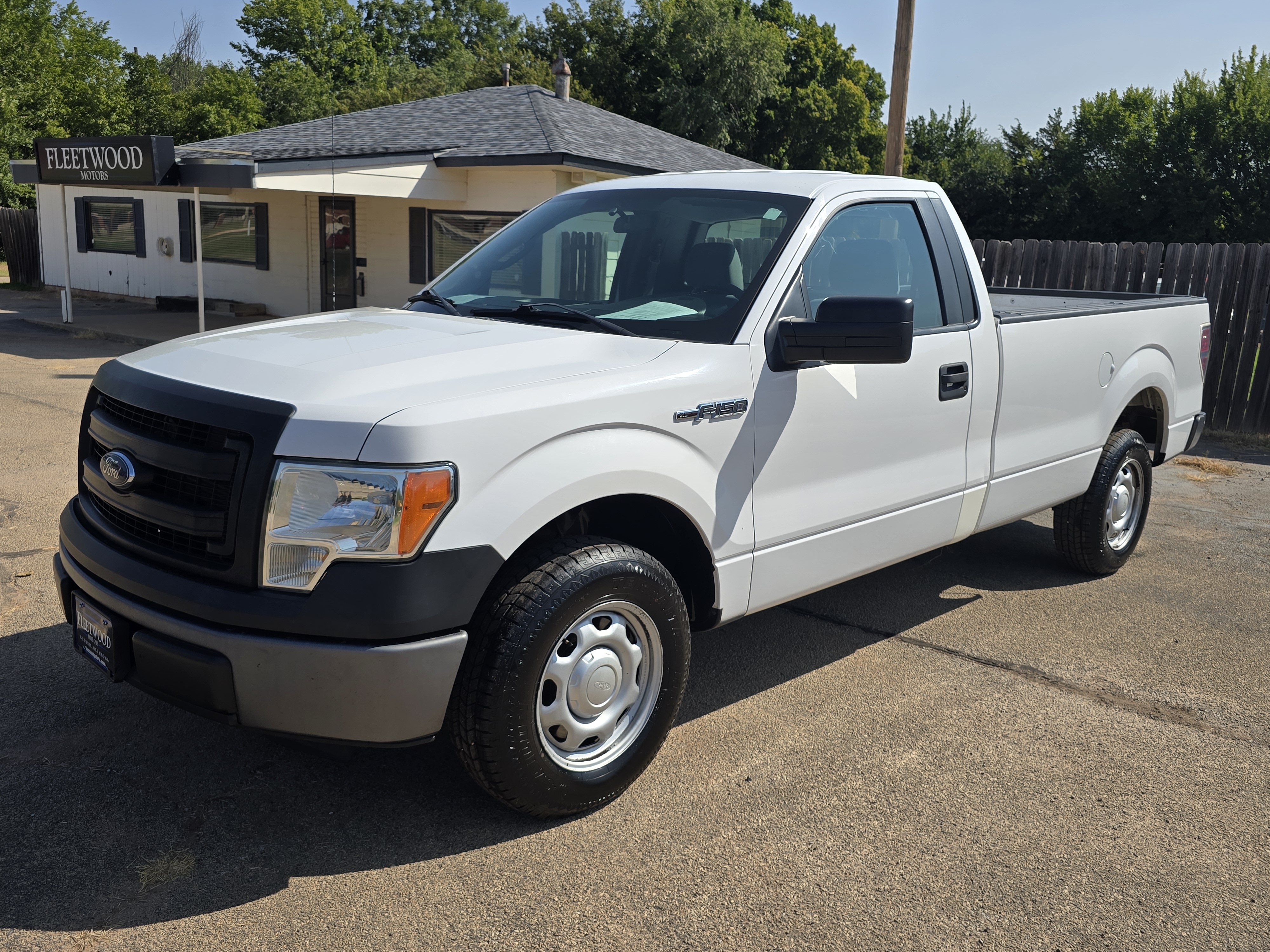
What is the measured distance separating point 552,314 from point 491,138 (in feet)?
45.9

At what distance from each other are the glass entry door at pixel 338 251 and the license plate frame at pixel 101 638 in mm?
16586

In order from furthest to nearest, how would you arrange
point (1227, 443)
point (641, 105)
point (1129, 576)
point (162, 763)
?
1. point (641, 105)
2. point (1227, 443)
3. point (1129, 576)
4. point (162, 763)

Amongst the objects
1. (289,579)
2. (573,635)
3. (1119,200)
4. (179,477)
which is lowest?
(573,635)

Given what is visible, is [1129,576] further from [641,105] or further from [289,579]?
[641,105]

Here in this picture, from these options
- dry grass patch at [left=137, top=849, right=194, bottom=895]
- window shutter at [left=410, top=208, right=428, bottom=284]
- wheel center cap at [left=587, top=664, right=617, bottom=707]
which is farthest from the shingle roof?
dry grass patch at [left=137, top=849, right=194, bottom=895]

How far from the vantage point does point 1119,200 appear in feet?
139

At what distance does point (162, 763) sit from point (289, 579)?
125 cm

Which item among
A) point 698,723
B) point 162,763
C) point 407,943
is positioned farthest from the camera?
point 698,723

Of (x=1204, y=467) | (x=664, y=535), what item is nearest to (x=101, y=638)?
(x=664, y=535)

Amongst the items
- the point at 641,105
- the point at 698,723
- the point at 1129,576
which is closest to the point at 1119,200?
the point at 641,105

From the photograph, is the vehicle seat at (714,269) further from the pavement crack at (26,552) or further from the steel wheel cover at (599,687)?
the pavement crack at (26,552)

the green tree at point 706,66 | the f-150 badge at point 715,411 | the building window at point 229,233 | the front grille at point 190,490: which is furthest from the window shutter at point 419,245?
the green tree at point 706,66

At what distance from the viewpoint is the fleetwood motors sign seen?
14.9 metres

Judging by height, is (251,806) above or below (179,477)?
below
